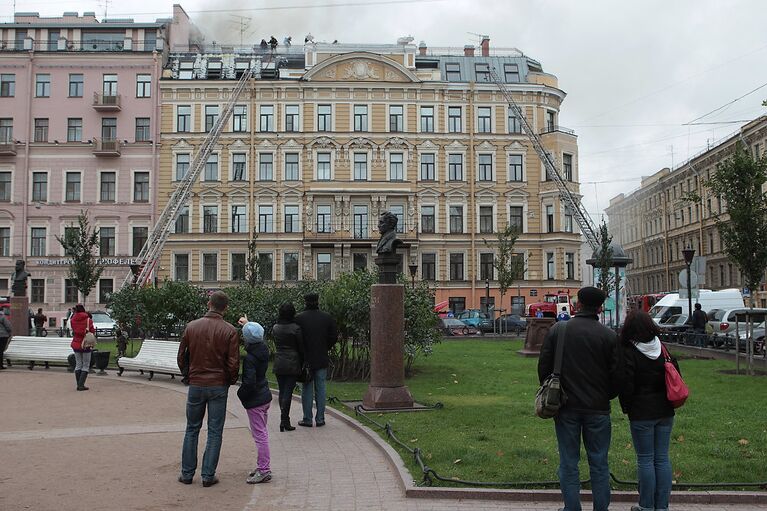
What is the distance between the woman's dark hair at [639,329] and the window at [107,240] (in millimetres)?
48404

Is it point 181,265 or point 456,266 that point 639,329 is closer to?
point 456,266

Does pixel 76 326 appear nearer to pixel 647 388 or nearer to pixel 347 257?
pixel 647 388

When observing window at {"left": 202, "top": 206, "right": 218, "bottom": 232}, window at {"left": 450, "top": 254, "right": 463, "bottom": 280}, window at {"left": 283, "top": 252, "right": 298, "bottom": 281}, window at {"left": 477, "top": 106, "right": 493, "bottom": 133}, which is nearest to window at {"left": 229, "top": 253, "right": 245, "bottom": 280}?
window at {"left": 202, "top": 206, "right": 218, "bottom": 232}

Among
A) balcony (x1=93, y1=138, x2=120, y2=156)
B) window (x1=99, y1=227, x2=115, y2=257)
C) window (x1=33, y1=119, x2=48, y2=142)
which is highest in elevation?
window (x1=33, y1=119, x2=48, y2=142)

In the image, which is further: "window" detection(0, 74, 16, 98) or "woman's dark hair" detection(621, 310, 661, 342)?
"window" detection(0, 74, 16, 98)

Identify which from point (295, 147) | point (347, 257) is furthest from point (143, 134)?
point (347, 257)

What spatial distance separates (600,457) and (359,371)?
38.3ft

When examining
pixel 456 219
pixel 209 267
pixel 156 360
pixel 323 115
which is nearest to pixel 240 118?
pixel 323 115

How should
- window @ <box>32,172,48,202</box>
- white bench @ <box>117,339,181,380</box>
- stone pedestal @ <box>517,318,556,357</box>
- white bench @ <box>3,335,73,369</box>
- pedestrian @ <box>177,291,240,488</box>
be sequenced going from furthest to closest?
window @ <box>32,172,48,202</box> < stone pedestal @ <box>517,318,556,357</box> < white bench @ <box>3,335,73,369</box> < white bench @ <box>117,339,181,380</box> < pedestrian @ <box>177,291,240,488</box>

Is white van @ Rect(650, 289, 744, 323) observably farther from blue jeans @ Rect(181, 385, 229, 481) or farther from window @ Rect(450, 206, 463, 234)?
blue jeans @ Rect(181, 385, 229, 481)

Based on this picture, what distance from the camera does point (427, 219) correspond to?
51.6 metres

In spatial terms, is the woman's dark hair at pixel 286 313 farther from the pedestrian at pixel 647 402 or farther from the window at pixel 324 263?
the window at pixel 324 263

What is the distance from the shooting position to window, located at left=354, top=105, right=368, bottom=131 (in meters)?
51.3

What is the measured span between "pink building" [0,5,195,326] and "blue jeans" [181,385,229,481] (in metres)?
45.1
